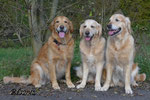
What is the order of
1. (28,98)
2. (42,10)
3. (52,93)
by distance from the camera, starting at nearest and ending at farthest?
(28,98)
(52,93)
(42,10)

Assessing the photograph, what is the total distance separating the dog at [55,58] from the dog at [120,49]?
848mm

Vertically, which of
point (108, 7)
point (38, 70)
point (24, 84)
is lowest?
point (24, 84)

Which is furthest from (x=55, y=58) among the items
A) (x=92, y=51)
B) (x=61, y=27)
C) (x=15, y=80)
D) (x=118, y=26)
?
(x=118, y=26)

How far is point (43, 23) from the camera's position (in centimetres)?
604

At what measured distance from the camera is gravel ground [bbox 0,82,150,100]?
4.10m

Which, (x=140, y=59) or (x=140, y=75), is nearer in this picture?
(x=140, y=75)

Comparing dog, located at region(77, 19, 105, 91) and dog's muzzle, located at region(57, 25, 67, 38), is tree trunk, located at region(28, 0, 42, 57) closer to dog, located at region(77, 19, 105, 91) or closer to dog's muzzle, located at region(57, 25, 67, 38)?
dog's muzzle, located at region(57, 25, 67, 38)

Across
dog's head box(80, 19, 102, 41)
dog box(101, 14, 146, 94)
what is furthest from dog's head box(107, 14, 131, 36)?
dog's head box(80, 19, 102, 41)

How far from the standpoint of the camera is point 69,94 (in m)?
4.30

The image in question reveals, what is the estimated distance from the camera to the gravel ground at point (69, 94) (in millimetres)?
4098

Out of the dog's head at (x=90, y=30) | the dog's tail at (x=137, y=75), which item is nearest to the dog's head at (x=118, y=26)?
the dog's head at (x=90, y=30)

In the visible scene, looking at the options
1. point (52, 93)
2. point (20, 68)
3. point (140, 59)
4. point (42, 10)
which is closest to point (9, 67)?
point (20, 68)

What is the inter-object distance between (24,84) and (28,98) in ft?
3.93

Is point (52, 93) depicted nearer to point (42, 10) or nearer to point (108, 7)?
point (42, 10)
